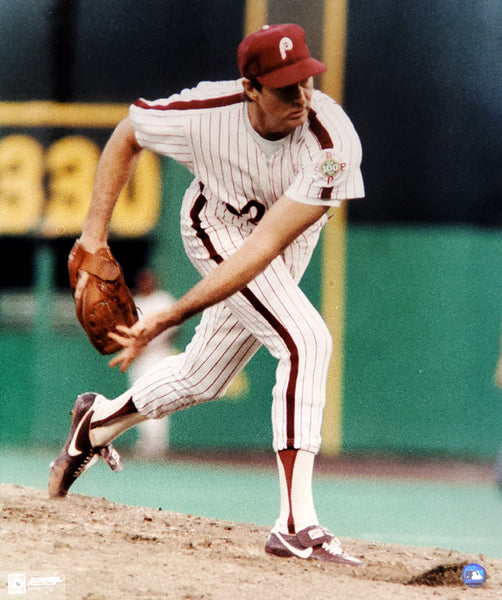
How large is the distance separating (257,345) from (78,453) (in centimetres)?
81

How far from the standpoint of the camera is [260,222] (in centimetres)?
269

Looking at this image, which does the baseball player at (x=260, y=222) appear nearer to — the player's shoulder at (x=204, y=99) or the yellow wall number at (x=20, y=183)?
the player's shoulder at (x=204, y=99)

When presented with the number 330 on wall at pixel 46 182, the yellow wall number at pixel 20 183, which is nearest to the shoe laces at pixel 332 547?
the number 330 on wall at pixel 46 182

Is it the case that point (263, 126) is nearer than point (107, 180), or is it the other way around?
point (263, 126)

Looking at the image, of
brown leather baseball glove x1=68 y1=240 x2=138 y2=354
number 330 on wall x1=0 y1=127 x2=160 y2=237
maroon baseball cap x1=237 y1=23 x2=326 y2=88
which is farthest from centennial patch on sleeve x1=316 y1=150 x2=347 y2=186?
number 330 on wall x1=0 y1=127 x2=160 y2=237

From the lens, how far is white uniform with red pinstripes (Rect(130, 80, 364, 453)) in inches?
107

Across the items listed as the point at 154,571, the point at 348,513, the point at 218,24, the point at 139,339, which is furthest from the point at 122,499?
the point at 218,24

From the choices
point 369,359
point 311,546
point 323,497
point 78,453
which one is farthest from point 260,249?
point 369,359

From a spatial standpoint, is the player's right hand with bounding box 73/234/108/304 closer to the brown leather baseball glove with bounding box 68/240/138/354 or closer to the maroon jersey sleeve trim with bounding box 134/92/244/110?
the brown leather baseball glove with bounding box 68/240/138/354

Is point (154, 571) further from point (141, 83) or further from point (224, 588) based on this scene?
point (141, 83)

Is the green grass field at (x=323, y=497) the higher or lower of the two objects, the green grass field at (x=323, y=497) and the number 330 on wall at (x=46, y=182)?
the lower

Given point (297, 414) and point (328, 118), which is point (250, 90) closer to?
point (328, 118)

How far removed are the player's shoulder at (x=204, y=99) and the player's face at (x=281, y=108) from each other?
0.34 feet

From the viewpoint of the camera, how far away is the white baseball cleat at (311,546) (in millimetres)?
2754
